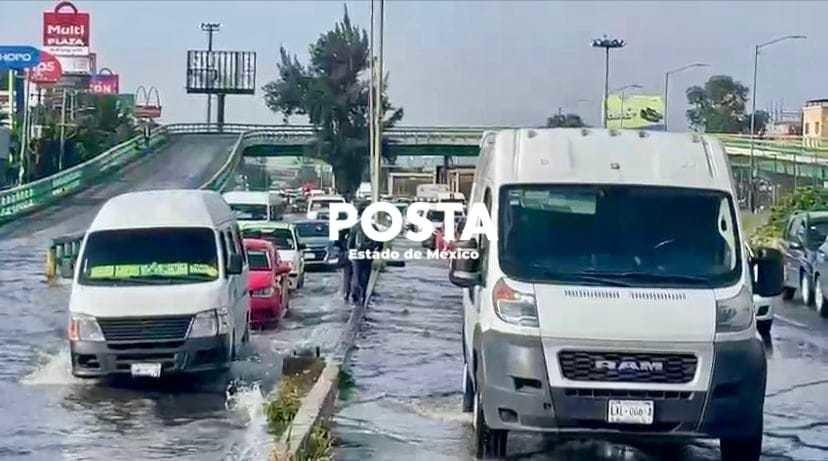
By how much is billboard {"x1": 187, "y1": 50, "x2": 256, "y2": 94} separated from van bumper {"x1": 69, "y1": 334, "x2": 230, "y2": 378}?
4251 inches

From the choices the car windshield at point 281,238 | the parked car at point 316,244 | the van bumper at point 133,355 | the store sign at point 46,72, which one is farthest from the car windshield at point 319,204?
the van bumper at point 133,355

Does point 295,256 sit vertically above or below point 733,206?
below

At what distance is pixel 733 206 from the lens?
Result: 11781 millimetres

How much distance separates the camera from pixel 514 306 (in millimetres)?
11195

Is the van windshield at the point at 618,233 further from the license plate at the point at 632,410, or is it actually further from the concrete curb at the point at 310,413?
the concrete curb at the point at 310,413

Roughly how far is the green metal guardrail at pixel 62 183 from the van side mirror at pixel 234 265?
40.3 meters

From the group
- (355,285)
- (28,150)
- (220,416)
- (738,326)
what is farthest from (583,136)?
(28,150)

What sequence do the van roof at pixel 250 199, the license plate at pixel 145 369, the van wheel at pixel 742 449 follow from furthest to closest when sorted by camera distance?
the van roof at pixel 250 199
the license plate at pixel 145 369
the van wheel at pixel 742 449

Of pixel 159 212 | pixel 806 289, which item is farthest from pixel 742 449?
pixel 806 289

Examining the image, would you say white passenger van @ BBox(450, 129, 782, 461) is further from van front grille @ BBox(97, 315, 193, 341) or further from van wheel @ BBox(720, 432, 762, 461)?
van front grille @ BBox(97, 315, 193, 341)

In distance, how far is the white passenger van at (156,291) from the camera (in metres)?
17.0

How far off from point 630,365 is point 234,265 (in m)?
8.23

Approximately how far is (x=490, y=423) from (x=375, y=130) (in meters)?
35.1

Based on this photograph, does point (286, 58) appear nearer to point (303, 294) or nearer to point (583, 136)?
point (303, 294)
